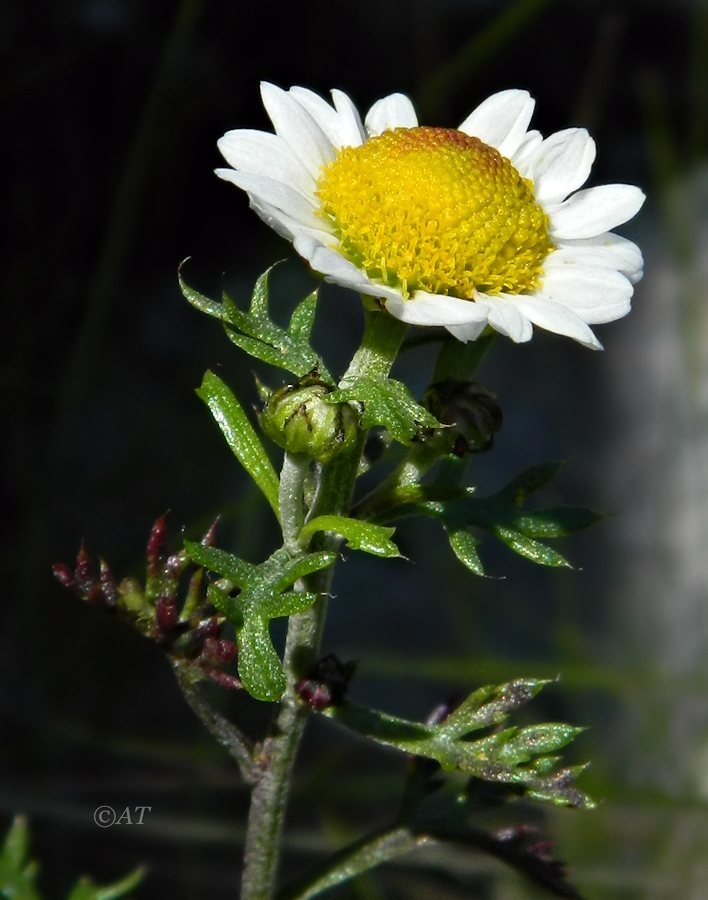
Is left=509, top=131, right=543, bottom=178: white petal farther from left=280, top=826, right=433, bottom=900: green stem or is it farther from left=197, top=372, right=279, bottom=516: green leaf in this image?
left=280, top=826, right=433, bottom=900: green stem

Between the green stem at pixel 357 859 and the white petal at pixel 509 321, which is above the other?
the white petal at pixel 509 321

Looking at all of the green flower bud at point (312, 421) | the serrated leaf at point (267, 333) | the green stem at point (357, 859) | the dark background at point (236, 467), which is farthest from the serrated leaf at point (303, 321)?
the dark background at point (236, 467)

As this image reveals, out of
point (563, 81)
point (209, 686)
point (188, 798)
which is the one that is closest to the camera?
point (209, 686)

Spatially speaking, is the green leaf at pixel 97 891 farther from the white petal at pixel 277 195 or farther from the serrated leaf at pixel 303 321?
the white petal at pixel 277 195

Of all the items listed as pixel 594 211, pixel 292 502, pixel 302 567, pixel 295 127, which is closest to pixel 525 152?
pixel 594 211

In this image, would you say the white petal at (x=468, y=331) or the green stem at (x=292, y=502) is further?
the green stem at (x=292, y=502)

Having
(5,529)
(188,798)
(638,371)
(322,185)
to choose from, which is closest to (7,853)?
(188,798)

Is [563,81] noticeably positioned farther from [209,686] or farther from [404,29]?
[209,686]
